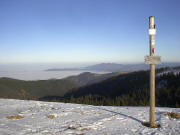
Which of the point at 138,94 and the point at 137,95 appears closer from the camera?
the point at 137,95

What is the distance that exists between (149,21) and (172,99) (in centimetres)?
8406

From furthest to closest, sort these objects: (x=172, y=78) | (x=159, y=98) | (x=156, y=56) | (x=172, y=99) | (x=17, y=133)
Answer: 1. (x=172, y=78)
2. (x=159, y=98)
3. (x=172, y=99)
4. (x=156, y=56)
5. (x=17, y=133)

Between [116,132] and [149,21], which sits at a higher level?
[149,21]

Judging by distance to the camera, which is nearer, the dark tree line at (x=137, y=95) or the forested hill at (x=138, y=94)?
the dark tree line at (x=137, y=95)

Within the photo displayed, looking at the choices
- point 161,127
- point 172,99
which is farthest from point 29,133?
point 172,99

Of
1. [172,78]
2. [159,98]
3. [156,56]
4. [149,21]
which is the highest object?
[149,21]

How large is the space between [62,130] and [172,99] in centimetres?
8522

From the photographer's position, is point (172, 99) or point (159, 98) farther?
point (159, 98)

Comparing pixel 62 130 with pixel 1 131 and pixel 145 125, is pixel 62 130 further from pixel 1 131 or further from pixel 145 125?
pixel 145 125

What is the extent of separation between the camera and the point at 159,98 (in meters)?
82.9

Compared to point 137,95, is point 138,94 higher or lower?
higher

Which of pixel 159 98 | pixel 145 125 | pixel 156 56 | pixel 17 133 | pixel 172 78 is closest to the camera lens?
pixel 17 133

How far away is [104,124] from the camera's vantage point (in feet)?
25.8

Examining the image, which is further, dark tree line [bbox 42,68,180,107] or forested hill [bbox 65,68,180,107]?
forested hill [bbox 65,68,180,107]
